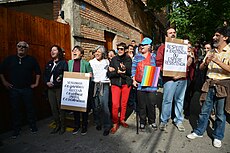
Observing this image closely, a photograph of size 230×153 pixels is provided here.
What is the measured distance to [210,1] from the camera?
22.2 feet

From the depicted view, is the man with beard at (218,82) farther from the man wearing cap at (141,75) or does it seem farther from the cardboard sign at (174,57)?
the man wearing cap at (141,75)

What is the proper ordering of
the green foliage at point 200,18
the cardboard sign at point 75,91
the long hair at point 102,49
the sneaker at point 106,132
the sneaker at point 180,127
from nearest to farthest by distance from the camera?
the cardboard sign at point 75,91
the sneaker at point 106,132
the sneaker at point 180,127
the long hair at point 102,49
the green foliage at point 200,18

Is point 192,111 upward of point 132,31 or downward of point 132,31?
downward

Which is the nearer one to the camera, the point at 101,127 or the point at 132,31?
the point at 101,127

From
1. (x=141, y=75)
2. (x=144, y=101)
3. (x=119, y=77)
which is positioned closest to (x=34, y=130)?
(x=119, y=77)

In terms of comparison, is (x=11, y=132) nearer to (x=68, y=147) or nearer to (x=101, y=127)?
(x=68, y=147)

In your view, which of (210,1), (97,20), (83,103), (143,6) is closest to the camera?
(83,103)

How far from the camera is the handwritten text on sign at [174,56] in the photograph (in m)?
3.79

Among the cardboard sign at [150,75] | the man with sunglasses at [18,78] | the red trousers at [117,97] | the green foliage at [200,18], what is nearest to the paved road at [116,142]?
the red trousers at [117,97]

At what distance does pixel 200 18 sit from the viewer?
21.4ft

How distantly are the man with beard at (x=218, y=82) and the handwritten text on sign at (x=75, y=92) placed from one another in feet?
7.43

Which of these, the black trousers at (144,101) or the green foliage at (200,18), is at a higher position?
the green foliage at (200,18)

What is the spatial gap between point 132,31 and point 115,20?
3.15 m

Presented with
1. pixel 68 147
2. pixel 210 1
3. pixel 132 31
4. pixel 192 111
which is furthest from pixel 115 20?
pixel 68 147
